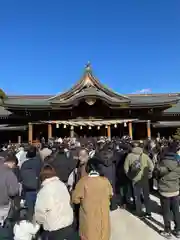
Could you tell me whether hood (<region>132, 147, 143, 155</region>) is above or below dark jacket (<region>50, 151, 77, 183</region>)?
above

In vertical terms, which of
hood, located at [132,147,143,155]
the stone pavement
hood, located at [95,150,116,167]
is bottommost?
the stone pavement

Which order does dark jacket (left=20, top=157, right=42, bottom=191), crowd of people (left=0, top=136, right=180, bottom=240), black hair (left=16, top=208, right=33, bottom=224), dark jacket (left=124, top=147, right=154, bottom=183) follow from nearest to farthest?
crowd of people (left=0, top=136, right=180, bottom=240) → black hair (left=16, top=208, right=33, bottom=224) → dark jacket (left=20, top=157, right=42, bottom=191) → dark jacket (left=124, top=147, right=154, bottom=183)

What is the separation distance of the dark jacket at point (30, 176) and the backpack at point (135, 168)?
1.99m

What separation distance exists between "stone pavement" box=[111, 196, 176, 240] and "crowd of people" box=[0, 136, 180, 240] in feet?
0.66

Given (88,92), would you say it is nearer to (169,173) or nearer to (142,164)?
(142,164)

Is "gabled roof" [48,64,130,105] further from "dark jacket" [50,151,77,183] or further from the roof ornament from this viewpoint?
"dark jacket" [50,151,77,183]

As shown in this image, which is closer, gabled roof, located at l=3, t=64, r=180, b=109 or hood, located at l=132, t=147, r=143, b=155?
hood, located at l=132, t=147, r=143, b=155

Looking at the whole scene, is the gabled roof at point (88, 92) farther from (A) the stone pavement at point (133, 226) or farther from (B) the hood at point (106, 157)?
(A) the stone pavement at point (133, 226)

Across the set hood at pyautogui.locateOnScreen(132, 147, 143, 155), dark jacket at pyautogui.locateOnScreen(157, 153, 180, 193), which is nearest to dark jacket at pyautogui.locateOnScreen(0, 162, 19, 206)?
dark jacket at pyautogui.locateOnScreen(157, 153, 180, 193)

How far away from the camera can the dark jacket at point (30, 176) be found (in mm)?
5559

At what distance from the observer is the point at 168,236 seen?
4.99m

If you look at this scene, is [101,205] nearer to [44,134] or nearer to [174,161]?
[174,161]

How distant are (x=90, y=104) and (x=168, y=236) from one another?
16.8 meters

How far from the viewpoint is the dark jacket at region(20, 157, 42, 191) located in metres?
5.56
